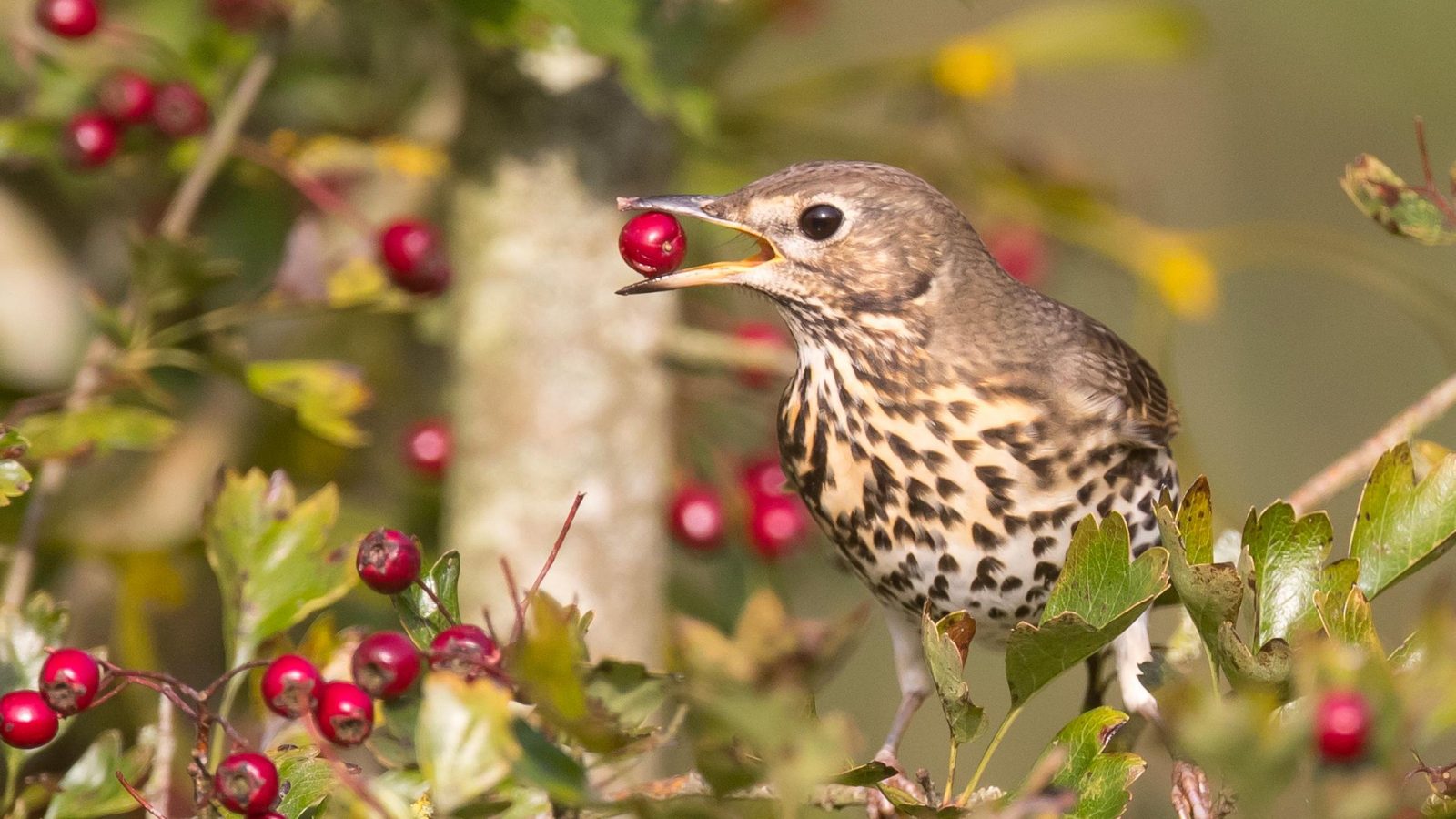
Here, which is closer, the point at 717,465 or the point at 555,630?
the point at 555,630

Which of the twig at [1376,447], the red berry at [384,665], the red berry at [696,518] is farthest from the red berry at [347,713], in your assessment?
the red berry at [696,518]

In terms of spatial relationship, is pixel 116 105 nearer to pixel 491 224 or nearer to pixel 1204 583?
pixel 491 224

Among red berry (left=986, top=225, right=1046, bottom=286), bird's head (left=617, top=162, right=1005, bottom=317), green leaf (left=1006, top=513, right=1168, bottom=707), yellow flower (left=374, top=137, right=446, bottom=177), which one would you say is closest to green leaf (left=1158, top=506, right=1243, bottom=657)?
green leaf (left=1006, top=513, right=1168, bottom=707)

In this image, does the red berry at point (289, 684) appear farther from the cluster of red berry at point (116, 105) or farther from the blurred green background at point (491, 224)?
the cluster of red berry at point (116, 105)

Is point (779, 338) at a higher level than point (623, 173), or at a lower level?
lower

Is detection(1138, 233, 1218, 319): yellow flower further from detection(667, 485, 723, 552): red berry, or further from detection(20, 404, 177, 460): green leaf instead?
detection(20, 404, 177, 460): green leaf

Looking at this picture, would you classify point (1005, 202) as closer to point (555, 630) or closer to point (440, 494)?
point (440, 494)

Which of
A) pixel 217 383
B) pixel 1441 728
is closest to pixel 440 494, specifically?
pixel 217 383
